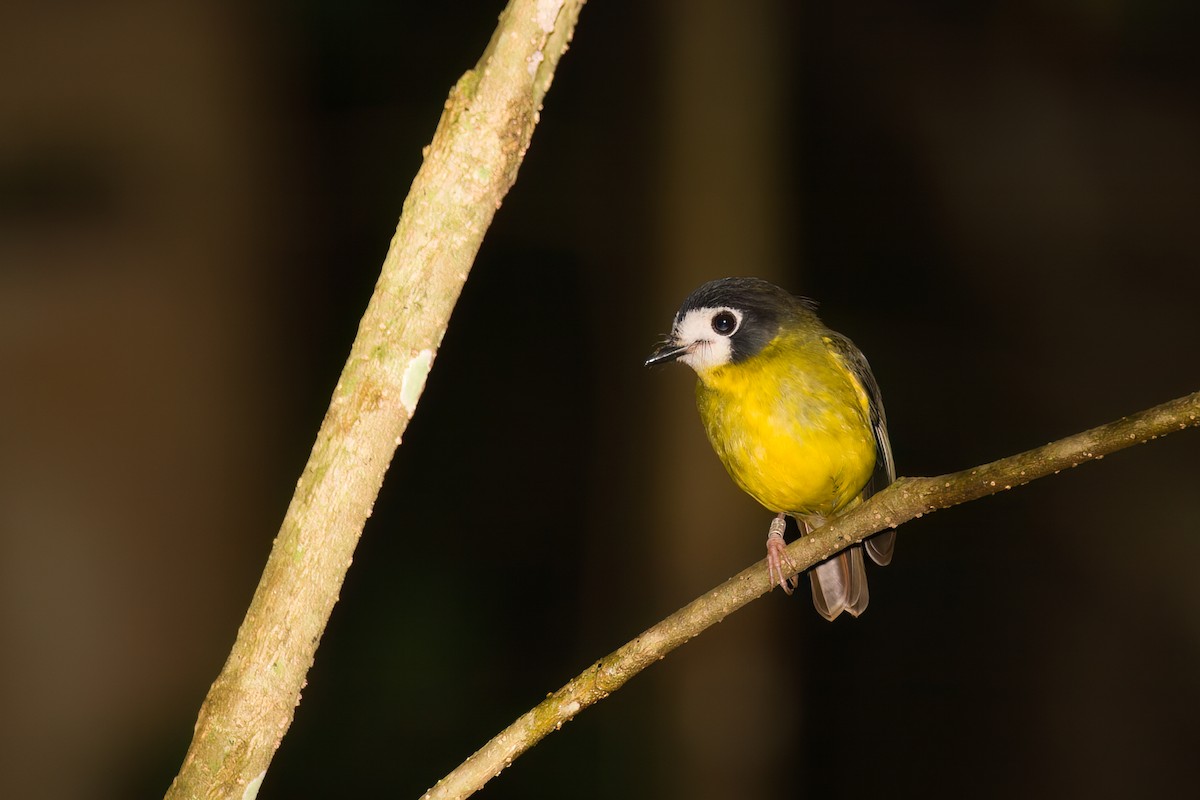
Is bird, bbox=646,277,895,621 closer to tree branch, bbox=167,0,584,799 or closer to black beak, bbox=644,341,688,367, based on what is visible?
black beak, bbox=644,341,688,367

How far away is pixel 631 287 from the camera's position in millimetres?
5512

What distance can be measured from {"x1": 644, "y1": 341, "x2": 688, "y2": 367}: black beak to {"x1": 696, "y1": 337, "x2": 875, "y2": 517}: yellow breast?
0.08 meters

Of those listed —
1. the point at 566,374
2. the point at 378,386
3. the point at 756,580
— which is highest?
the point at 566,374

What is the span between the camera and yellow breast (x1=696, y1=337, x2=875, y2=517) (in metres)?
2.56

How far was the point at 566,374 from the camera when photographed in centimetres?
591

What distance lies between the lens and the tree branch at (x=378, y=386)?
1.32 meters

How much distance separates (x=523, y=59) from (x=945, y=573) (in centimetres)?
469

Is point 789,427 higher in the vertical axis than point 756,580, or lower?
higher

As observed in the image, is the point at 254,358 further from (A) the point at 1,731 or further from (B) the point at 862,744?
(B) the point at 862,744

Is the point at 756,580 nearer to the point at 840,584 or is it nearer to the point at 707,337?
the point at 707,337

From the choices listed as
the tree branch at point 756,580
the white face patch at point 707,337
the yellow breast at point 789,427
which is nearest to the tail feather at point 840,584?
the yellow breast at point 789,427

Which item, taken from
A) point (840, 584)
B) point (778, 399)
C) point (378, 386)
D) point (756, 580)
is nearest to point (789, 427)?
point (778, 399)

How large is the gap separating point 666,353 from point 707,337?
0.11m

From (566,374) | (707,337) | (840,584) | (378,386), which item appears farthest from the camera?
(566,374)
